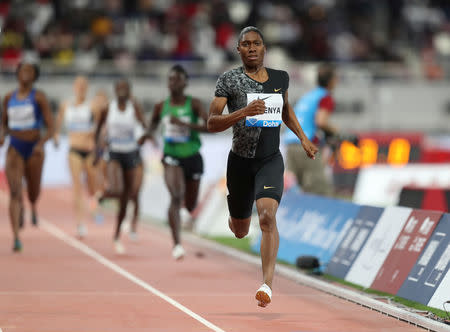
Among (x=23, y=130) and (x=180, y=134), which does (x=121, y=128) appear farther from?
(x=180, y=134)

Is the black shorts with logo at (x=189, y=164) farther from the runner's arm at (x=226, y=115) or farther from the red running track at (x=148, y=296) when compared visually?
the runner's arm at (x=226, y=115)

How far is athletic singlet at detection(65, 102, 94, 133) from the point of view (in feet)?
62.2

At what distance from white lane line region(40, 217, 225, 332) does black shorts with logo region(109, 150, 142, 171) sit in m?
1.30

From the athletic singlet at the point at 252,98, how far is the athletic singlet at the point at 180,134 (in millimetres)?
4336

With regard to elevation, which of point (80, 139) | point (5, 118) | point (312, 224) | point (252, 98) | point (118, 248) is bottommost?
point (118, 248)

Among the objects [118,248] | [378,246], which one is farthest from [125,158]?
[378,246]

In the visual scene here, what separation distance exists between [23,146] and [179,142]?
89.4 inches

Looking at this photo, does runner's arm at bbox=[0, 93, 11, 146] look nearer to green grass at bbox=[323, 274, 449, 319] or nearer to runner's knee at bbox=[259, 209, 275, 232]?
green grass at bbox=[323, 274, 449, 319]

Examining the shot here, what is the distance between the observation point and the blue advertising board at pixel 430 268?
988 centimetres

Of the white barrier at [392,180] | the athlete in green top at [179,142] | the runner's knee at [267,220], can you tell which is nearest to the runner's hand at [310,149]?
the runner's knee at [267,220]

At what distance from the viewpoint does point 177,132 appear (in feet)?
46.2

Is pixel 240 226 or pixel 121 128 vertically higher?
pixel 240 226

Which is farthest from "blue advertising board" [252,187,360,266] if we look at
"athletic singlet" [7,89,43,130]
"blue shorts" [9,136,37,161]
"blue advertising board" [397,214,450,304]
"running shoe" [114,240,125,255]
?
"athletic singlet" [7,89,43,130]

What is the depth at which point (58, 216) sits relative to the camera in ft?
74.8
